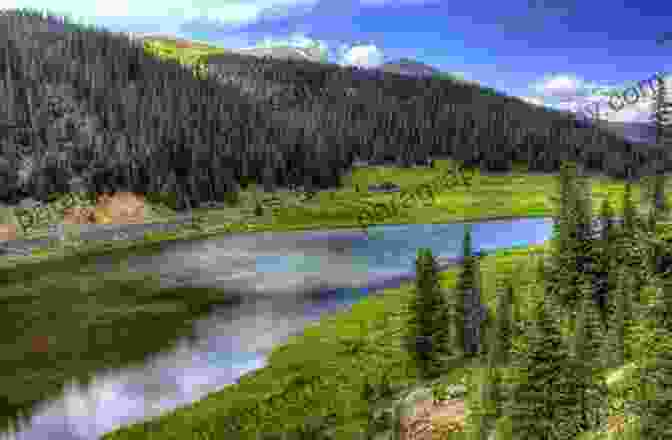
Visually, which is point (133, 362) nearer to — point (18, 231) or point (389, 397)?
point (389, 397)

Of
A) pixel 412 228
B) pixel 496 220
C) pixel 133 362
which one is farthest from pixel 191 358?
pixel 496 220

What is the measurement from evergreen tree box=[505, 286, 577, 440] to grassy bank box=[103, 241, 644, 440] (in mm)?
10929

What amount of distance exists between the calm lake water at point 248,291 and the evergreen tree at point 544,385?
34.2 metres

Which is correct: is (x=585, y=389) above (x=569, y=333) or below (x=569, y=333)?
above

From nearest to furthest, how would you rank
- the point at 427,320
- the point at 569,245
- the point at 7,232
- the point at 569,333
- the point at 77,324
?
1. the point at 569,333
2. the point at 427,320
3. the point at 569,245
4. the point at 77,324
5. the point at 7,232

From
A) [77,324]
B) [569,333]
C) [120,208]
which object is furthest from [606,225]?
[120,208]

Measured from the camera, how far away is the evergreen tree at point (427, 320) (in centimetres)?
5456

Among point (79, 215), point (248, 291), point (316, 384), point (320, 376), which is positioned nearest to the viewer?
point (316, 384)

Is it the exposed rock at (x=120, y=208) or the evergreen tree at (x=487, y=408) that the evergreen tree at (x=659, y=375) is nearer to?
the evergreen tree at (x=487, y=408)

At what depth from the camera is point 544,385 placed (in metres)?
25.5

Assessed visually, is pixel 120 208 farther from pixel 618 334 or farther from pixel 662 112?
pixel 618 334

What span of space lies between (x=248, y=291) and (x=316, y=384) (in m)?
39.7

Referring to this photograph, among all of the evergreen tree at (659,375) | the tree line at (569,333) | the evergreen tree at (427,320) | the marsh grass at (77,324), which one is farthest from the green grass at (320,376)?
the evergreen tree at (659,375)

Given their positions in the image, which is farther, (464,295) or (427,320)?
(464,295)
